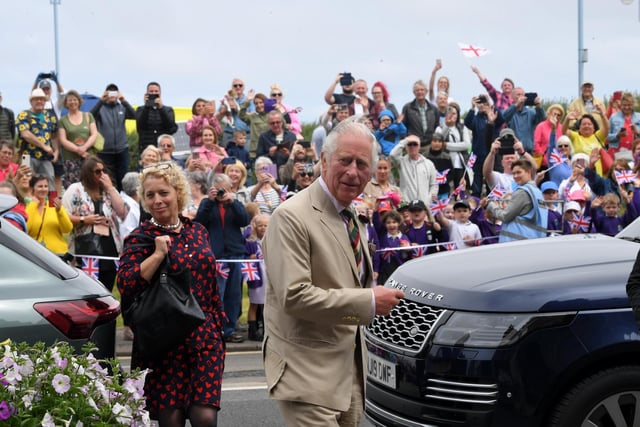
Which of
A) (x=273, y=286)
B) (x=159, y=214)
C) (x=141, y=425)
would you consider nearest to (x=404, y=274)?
(x=159, y=214)

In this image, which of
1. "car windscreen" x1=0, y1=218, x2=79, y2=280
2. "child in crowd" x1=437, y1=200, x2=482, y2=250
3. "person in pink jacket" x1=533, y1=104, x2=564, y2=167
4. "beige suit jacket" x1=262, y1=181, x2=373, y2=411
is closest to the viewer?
"beige suit jacket" x1=262, y1=181, x2=373, y2=411

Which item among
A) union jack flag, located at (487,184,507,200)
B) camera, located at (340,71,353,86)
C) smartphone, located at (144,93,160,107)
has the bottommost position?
union jack flag, located at (487,184,507,200)

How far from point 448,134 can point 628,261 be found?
11195mm

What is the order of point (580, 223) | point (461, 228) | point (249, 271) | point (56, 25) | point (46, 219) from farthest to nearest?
point (56, 25), point (580, 223), point (461, 228), point (249, 271), point (46, 219)

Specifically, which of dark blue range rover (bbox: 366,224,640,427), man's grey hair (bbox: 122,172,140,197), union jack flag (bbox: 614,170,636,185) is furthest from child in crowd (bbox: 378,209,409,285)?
dark blue range rover (bbox: 366,224,640,427)

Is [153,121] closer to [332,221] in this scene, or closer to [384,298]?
[332,221]

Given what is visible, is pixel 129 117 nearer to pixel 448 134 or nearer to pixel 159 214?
pixel 448 134

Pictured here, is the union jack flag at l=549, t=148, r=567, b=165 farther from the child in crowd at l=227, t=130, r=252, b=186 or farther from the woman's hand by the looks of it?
the woman's hand

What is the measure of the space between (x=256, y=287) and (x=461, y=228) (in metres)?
2.95

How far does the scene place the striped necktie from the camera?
406 cm

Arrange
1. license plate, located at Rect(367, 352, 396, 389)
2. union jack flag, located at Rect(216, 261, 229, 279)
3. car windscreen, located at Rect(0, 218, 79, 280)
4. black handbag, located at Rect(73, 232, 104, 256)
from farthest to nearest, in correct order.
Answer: union jack flag, located at Rect(216, 261, 229, 279) → black handbag, located at Rect(73, 232, 104, 256) → license plate, located at Rect(367, 352, 396, 389) → car windscreen, located at Rect(0, 218, 79, 280)

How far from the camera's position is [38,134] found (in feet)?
44.8

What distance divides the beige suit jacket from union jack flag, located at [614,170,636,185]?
33.4 ft

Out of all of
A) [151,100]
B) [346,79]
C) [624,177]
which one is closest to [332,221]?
[624,177]
